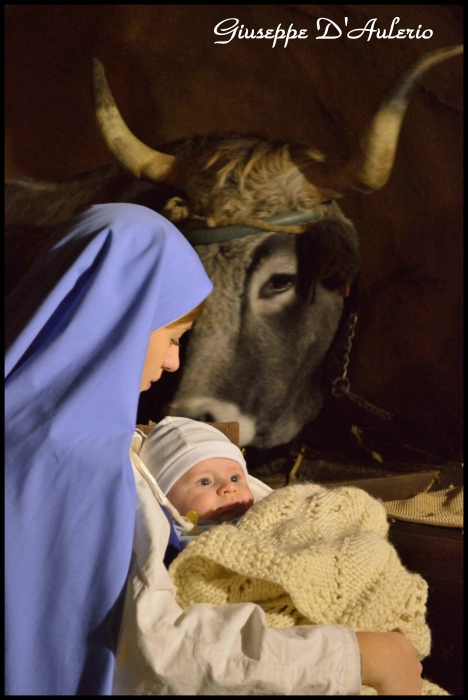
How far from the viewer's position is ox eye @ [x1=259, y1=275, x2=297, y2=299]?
3.43 meters

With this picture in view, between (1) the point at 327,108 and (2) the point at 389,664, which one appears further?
(1) the point at 327,108

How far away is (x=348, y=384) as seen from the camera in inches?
137

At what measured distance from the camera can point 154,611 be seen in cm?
119

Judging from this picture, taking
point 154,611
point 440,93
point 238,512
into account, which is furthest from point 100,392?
point 440,93

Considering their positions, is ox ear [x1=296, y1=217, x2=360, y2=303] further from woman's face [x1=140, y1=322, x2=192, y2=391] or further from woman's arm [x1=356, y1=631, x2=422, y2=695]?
woman's arm [x1=356, y1=631, x2=422, y2=695]

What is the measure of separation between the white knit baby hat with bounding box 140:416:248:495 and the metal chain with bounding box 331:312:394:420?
1571mm

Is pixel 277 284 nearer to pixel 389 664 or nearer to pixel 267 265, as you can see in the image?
pixel 267 265

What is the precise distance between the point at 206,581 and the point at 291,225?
236cm

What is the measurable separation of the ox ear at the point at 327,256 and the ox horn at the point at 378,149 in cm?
19

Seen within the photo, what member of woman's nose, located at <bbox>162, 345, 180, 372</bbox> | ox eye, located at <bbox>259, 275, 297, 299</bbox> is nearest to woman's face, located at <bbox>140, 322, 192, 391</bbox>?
woman's nose, located at <bbox>162, 345, 180, 372</bbox>

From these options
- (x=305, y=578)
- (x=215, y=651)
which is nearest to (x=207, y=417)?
(x=305, y=578)

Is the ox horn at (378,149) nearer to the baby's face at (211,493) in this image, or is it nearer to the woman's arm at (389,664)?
the baby's face at (211,493)

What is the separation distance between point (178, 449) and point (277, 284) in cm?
171

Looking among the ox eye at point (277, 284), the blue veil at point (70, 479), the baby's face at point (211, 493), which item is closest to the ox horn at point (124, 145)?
the ox eye at point (277, 284)
